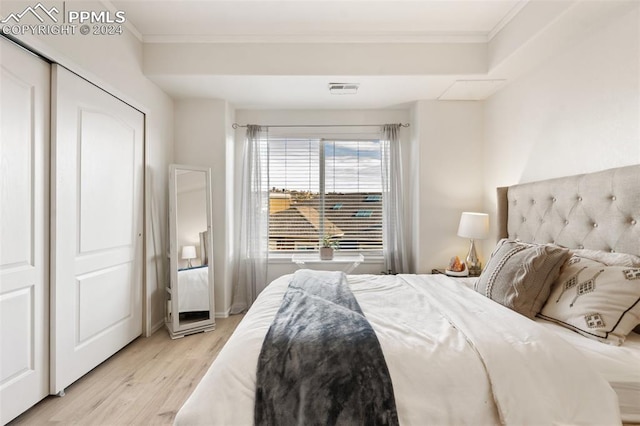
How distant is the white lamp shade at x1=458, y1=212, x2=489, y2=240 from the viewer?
283 cm

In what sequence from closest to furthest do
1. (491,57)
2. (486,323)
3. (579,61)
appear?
1. (486,323)
2. (579,61)
3. (491,57)

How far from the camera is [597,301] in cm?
133

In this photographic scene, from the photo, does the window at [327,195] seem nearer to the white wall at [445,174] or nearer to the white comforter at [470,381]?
the white wall at [445,174]

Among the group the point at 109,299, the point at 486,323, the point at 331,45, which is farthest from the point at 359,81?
the point at 109,299

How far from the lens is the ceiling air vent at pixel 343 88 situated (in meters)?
2.85

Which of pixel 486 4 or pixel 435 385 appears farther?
pixel 486 4

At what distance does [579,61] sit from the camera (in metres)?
2.02

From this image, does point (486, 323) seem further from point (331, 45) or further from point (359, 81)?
point (331, 45)

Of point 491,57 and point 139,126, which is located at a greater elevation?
point 491,57

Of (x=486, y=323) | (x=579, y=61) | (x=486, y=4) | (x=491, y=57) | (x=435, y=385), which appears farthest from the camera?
(x=491, y=57)

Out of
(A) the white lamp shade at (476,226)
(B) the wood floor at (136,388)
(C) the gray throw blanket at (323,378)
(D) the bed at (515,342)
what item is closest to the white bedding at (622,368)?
(D) the bed at (515,342)

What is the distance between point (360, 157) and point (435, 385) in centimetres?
290

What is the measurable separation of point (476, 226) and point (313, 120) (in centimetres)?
210

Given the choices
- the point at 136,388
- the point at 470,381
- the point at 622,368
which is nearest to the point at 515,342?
the point at 470,381
